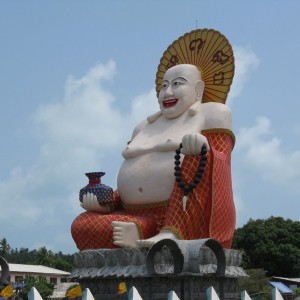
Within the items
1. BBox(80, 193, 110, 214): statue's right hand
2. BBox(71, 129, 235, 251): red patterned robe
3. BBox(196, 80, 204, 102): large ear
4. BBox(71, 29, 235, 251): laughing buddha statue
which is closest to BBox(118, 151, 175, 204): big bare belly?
BBox(71, 29, 235, 251): laughing buddha statue

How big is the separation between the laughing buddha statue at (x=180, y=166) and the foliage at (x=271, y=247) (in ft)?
58.9

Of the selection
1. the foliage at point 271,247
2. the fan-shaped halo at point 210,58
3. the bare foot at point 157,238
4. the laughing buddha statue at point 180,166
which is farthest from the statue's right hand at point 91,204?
the foliage at point 271,247

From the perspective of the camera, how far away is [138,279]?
10109 mm

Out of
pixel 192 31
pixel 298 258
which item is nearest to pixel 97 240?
pixel 192 31

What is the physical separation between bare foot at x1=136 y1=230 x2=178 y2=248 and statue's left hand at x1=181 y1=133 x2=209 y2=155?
1366 mm

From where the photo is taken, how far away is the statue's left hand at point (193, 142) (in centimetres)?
1011

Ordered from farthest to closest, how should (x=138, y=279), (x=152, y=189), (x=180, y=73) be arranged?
(x=180, y=73) < (x=152, y=189) < (x=138, y=279)

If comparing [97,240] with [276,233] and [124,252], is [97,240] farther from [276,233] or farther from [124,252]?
[276,233]

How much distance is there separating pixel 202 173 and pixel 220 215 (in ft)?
2.55

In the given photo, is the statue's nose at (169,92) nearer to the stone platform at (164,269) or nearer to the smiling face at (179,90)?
the smiling face at (179,90)

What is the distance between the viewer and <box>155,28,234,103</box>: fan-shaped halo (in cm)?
1197

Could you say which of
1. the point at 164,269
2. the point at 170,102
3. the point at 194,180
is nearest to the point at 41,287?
the point at 170,102

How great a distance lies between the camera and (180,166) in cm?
1048

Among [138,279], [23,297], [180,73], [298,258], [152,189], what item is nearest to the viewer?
[138,279]
